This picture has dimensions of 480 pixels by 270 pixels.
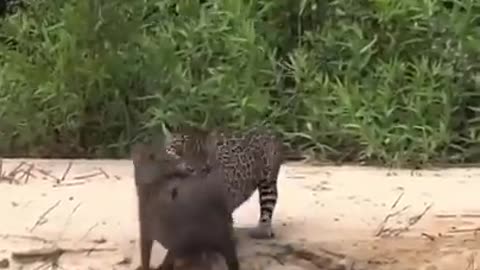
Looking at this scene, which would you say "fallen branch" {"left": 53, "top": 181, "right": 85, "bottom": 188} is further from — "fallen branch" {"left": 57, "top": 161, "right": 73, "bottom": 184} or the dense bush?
the dense bush

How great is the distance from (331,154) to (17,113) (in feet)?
6.13

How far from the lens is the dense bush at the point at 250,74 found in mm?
7266

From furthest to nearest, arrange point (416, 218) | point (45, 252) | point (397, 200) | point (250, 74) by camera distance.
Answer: point (250, 74) → point (397, 200) → point (416, 218) → point (45, 252)

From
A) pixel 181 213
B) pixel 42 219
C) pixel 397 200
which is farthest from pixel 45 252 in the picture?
pixel 397 200

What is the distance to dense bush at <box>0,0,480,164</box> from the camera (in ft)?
23.8

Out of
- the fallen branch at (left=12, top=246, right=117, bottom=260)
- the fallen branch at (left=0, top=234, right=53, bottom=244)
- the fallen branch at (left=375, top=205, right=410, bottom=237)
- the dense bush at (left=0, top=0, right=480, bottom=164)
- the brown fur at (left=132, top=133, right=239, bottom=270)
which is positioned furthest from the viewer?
Answer: the dense bush at (left=0, top=0, right=480, bottom=164)

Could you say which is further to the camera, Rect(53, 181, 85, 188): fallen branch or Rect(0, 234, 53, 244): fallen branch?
Rect(53, 181, 85, 188): fallen branch

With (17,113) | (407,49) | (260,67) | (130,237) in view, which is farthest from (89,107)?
(130,237)

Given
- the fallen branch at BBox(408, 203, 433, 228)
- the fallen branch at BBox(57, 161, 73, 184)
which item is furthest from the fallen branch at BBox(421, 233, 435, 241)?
the fallen branch at BBox(57, 161, 73, 184)

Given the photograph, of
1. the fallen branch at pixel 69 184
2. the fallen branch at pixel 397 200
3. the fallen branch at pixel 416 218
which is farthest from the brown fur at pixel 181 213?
the fallen branch at pixel 69 184

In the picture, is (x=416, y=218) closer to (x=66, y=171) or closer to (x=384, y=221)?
(x=384, y=221)

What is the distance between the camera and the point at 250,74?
761 cm

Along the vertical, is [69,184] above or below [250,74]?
below

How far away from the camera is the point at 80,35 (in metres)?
7.69
